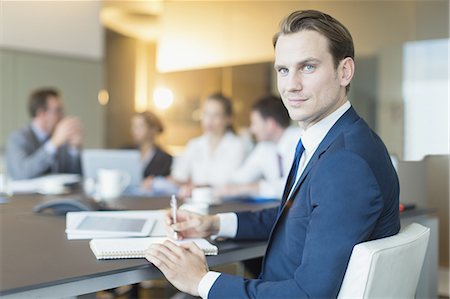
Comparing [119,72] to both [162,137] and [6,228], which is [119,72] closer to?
[162,137]

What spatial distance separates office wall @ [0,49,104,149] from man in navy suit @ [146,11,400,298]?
4313mm

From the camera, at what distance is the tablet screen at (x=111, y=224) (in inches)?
60.1

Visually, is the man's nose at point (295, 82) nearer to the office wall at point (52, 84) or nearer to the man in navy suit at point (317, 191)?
the man in navy suit at point (317, 191)

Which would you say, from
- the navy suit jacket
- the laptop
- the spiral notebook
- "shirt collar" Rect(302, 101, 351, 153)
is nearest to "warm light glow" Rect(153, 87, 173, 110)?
the laptop

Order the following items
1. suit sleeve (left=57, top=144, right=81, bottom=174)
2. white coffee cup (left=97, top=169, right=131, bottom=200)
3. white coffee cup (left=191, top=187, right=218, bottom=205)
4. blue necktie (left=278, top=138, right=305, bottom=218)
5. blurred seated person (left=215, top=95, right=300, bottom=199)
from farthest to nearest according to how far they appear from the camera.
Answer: suit sleeve (left=57, top=144, right=81, bottom=174) → blurred seated person (left=215, top=95, right=300, bottom=199) → white coffee cup (left=97, top=169, right=131, bottom=200) → white coffee cup (left=191, top=187, right=218, bottom=205) → blue necktie (left=278, top=138, right=305, bottom=218)

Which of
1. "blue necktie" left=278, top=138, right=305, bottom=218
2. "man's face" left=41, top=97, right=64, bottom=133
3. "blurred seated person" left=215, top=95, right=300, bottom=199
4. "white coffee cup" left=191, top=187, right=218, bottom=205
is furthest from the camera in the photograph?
"man's face" left=41, top=97, right=64, bottom=133

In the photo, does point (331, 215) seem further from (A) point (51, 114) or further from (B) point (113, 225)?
(A) point (51, 114)

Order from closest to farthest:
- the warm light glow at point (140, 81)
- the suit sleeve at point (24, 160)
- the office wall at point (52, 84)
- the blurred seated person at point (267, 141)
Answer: the blurred seated person at point (267, 141), the suit sleeve at point (24, 160), the office wall at point (52, 84), the warm light glow at point (140, 81)

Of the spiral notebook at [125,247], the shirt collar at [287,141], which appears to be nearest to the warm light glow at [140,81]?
the shirt collar at [287,141]

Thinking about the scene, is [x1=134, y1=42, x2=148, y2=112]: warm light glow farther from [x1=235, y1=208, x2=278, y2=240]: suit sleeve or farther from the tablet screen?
[x1=235, y1=208, x2=278, y2=240]: suit sleeve

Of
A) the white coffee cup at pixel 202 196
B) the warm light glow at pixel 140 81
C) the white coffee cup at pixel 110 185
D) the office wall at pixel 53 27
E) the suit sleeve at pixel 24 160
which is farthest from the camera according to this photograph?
the warm light glow at pixel 140 81

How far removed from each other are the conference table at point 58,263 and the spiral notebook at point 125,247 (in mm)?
20

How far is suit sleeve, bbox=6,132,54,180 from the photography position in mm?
3447

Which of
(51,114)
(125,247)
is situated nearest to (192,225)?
(125,247)
